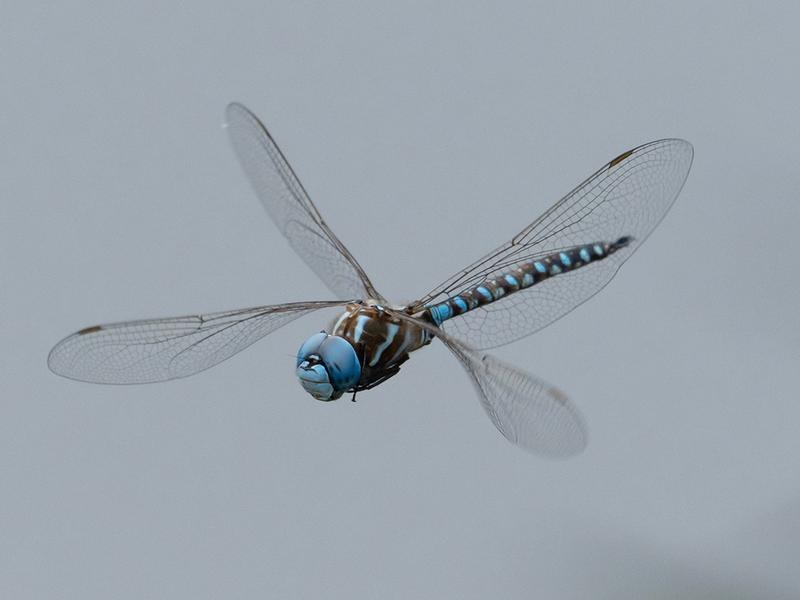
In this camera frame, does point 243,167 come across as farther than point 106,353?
Yes

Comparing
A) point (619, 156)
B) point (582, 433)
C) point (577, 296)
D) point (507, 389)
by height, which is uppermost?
point (619, 156)

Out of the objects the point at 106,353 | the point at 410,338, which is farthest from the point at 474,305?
the point at 106,353

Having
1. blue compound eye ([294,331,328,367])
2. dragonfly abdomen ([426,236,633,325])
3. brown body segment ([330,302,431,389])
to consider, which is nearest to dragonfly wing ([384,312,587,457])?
brown body segment ([330,302,431,389])

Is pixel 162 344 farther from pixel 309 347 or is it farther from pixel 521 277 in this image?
pixel 521 277

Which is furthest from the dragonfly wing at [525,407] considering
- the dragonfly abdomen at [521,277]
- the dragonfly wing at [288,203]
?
the dragonfly wing at [288,203]

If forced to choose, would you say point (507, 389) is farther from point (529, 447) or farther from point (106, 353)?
point (106, 353)

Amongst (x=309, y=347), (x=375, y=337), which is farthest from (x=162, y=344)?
(x=375, y=337)

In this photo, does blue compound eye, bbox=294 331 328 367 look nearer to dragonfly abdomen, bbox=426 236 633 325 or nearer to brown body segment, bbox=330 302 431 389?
brown body segment, bbox=330 302 431 389
